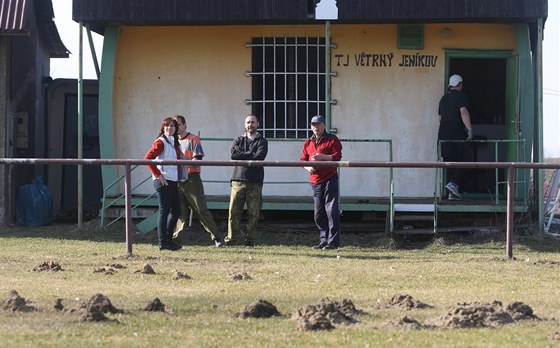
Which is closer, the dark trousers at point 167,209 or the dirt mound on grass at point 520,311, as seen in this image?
the dirt mound on grass at point 520,311

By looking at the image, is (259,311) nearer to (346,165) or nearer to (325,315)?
(325,315)

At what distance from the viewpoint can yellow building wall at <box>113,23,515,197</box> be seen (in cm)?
1786

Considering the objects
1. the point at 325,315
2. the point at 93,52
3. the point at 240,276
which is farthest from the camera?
the point at 93,52

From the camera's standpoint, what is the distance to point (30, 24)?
66.4 feet

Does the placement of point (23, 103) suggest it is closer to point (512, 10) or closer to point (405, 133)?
point (405, 133)

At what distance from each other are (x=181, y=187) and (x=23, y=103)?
5.68 meters

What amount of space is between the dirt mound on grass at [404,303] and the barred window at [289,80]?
8.56 metres

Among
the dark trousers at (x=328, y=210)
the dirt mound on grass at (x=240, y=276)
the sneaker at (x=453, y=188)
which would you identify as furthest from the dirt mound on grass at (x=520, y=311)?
the sneaker at (x=453, y=188)

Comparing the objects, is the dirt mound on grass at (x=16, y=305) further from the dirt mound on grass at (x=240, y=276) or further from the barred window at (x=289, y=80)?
the barred window at (x=289, y=80)

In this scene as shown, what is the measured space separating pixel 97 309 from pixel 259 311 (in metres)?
1.22

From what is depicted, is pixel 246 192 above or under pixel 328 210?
above

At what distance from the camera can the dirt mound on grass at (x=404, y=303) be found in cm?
932

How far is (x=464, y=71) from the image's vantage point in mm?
18641

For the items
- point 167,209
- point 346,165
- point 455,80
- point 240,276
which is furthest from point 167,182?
point 455,80
